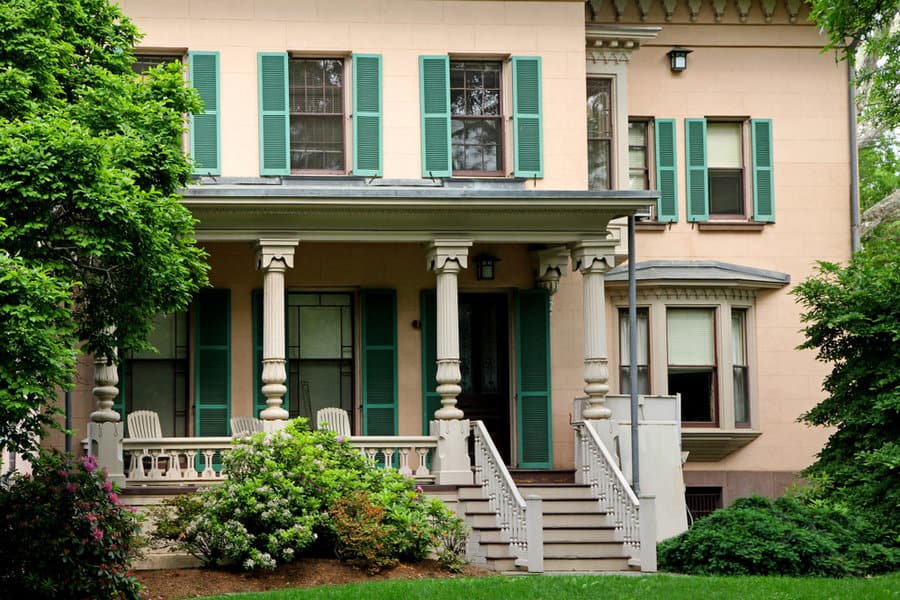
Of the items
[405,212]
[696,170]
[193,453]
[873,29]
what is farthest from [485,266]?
[873,29]

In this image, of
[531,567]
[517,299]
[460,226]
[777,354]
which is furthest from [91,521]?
[777,354]

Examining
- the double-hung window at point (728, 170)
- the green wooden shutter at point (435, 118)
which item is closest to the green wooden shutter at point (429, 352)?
the green wooden shutter at point (435, 118)

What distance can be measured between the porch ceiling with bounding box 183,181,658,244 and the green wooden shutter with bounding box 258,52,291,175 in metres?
0.73

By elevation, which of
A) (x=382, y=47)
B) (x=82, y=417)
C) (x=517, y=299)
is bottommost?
(x=82, y=417)

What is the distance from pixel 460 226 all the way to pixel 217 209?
10.8 feet

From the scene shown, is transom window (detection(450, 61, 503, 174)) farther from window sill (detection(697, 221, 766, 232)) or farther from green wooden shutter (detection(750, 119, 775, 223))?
green wooden shutter (detection(750, 119, 775, 223))

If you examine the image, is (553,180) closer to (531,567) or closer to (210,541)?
(531,567)

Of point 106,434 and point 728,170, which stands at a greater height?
point 728,170

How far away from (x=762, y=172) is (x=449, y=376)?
24.5 ft

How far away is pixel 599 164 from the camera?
21828 millimetres

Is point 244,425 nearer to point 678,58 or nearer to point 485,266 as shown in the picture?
point 485,266

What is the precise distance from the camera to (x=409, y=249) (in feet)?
68.2

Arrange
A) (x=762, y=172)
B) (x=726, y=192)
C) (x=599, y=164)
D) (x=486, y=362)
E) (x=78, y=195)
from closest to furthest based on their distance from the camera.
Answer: (x=78, y=195)
(x=486, y=362)
(x=599, y=164)
(x=762, y=172)
(x=726, y=192)

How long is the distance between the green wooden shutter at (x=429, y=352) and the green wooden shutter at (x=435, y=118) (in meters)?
1.97
